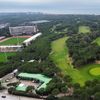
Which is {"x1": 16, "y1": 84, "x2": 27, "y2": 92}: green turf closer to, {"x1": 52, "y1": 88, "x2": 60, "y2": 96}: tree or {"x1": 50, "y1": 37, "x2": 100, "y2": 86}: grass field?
{"x1": 52, "y1": 88, "x2": 60, "y2": 96}: tree

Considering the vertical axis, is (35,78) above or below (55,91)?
below

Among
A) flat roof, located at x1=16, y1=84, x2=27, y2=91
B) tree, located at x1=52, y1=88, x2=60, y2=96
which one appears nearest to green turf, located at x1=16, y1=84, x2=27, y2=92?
flat roof, located at x1=16, y1=84, x2=27, y2=91

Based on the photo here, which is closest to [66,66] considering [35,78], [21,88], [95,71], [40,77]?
[95,71]

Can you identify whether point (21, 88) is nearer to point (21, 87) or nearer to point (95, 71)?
point (21, 87)

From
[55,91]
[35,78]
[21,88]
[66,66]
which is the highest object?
[55,91]

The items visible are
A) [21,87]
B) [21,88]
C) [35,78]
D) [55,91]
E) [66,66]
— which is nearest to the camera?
[55,91]

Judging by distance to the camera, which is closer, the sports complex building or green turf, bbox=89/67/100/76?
the sports complex building

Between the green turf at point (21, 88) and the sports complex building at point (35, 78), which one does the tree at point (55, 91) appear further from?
the green turf at point (21, 88)

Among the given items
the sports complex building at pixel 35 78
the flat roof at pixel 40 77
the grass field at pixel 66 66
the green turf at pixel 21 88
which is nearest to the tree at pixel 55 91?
the sports complex building at pixel 35 78
